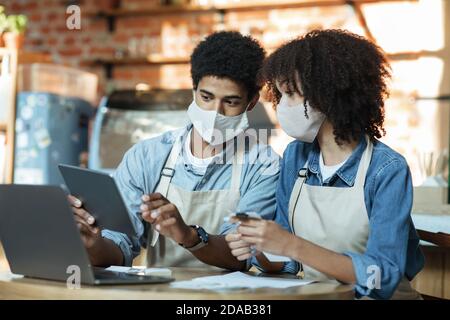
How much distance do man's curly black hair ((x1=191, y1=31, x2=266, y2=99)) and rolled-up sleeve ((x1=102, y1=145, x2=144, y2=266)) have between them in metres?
0.28

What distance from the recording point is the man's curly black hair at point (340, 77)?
1613 millimetres

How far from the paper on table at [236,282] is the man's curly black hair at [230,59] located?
1.91 feet

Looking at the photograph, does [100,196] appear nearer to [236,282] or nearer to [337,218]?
[236,282]

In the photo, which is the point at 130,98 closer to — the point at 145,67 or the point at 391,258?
the point at 145,67

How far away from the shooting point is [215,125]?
190 centimetres

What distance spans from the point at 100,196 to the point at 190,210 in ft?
1.67

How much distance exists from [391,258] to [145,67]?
3956 millimetres

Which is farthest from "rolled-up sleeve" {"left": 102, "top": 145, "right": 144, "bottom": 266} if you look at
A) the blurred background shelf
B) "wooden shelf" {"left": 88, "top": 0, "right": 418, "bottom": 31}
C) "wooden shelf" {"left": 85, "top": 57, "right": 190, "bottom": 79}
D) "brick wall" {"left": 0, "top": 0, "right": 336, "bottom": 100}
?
"wooden shelf" {"left": 85, "top": 57, "right": 190, "bottom": 79}

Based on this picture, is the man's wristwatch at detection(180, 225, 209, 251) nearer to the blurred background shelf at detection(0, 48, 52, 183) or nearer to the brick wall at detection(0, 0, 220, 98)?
the blurred background shelf at detection(0, 48, 52, 183)

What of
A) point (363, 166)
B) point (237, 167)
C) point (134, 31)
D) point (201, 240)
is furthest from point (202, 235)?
point (134, 31)

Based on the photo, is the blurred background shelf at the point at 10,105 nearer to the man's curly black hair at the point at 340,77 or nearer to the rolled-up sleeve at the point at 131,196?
the rolled-up sleeve at the point at 131,196

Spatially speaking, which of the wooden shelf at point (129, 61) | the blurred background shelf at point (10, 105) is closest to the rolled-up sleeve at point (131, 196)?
the blurred background shelf at point (10, 105)
